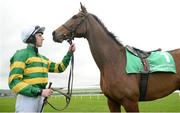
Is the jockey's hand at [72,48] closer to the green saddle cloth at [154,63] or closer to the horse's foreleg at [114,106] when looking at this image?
the green saddle cloth at [154,63]

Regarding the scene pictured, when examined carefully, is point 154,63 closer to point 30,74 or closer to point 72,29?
point 72,29

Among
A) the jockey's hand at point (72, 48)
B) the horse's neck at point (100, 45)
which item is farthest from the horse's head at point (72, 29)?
the jockey's hand at point (72, 48)

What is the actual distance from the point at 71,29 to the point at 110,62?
0.92 meters

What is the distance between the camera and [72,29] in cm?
648

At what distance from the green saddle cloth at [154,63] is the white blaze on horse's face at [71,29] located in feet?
3.11

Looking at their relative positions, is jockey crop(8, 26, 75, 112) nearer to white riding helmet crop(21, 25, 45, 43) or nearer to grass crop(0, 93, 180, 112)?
white riding helmet crop(21, 25, 45, 43)

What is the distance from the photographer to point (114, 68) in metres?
6.23

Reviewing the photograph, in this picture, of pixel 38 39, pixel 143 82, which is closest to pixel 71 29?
pixel 38 39

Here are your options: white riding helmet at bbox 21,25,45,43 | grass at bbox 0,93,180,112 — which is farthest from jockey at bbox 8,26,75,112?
grass at bbox 0,93,180,112

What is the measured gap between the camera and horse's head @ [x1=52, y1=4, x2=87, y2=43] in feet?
21.2

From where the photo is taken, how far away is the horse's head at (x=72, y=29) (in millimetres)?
6461

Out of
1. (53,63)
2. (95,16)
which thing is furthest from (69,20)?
(53,63)

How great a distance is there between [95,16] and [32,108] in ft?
7.41

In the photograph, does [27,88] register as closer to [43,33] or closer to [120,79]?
[43,33]
